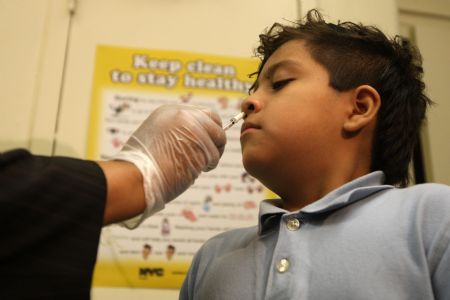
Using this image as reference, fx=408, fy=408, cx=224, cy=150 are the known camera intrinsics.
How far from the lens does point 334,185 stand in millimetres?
710

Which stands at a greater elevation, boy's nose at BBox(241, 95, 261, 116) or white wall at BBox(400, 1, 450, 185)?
white wall at BBox(400, 1, 450, 185)

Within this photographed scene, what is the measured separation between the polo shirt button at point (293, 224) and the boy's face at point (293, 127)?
0.10m

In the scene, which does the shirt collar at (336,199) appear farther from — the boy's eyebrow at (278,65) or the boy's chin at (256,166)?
the boy's eyebrow at (278,65)

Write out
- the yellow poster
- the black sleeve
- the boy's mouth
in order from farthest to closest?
the yellow poster < the boy's mouth < the black sleeve

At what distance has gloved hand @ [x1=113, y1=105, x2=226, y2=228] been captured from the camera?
21.7 inches

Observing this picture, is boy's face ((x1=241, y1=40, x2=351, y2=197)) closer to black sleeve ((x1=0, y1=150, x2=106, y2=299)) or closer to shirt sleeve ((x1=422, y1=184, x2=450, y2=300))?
shirt sleeve ((x1=422, y1=184, x2=450, y2=300))

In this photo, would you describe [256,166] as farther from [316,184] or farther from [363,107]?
[363,107]

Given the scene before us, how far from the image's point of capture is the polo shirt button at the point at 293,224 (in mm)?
615

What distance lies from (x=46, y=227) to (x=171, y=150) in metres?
0.23

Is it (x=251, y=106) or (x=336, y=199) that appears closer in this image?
(x=336, y=199)

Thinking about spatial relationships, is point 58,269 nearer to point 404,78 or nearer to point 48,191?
point 48,191

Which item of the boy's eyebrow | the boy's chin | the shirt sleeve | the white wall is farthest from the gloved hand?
the white wall

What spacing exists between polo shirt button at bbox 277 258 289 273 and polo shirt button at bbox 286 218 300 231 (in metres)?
0.06

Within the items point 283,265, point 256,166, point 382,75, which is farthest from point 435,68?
point 283,265
